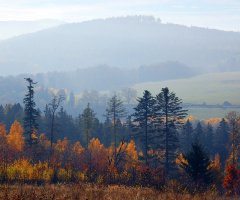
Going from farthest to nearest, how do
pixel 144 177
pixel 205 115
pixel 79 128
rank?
pixel 205 115 < pixel 79 128 < pixel 144 177

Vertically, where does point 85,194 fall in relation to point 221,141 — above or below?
above

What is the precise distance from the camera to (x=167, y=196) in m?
12.3

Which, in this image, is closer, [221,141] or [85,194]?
[85,194]

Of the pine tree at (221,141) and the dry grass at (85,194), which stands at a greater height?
the dry grass at (85,194)

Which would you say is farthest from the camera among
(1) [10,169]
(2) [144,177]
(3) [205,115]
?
(3) [205,115]

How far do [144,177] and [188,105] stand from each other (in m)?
177

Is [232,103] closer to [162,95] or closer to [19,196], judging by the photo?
[162,95]

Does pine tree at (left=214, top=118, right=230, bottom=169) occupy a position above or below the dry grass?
below

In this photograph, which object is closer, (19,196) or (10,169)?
(19,196)

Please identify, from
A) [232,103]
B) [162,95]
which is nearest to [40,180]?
[162,95]

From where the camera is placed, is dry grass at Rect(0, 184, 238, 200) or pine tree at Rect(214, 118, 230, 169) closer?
dry grass at Rect(0, 184, 238, 200)

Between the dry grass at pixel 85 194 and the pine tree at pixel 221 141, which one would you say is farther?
the pine tree at pixel 221 141

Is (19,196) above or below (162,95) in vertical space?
below

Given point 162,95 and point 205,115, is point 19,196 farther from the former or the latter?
point 205,115
